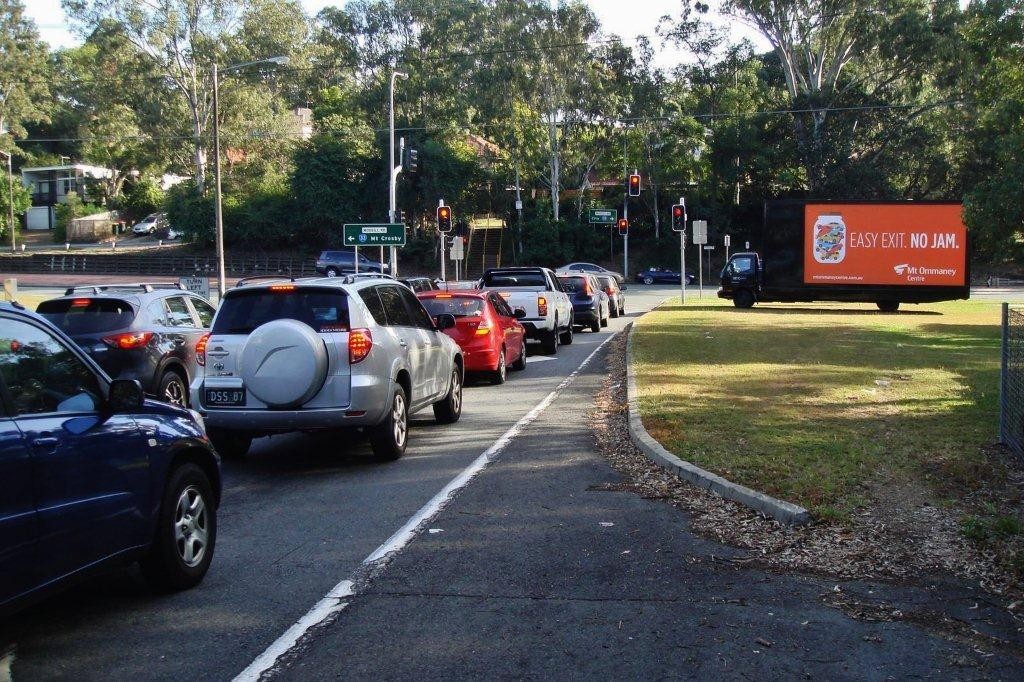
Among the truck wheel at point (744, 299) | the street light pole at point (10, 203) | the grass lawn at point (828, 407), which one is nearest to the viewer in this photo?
the grass lawn at point (828, 407)

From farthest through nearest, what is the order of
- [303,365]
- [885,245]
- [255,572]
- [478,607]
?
[885,245], [303,365], [255,572], [478,607]

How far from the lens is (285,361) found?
9.64 meters

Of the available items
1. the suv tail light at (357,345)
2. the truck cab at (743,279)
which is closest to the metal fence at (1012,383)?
the suv tail light at (357,345)

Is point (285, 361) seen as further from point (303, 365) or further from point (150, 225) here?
point (150, 225)

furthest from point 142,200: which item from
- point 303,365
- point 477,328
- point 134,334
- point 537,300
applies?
point 303,365

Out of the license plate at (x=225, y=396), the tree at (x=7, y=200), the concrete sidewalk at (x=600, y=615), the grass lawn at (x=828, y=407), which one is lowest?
the concrete sidewalk at (x=600, y=615)

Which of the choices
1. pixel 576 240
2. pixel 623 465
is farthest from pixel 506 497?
pixel 576 240

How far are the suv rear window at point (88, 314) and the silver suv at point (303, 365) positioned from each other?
311cm

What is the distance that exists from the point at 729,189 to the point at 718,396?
2300 inches

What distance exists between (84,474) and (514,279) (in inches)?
755

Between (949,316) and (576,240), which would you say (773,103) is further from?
(949,316)

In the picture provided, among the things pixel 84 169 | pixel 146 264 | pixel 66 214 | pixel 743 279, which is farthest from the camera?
pixel 84 169

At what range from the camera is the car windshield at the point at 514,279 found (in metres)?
24.0

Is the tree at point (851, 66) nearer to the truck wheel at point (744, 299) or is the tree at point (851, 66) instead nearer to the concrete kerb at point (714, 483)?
the truck wheel at point (744, 299)
